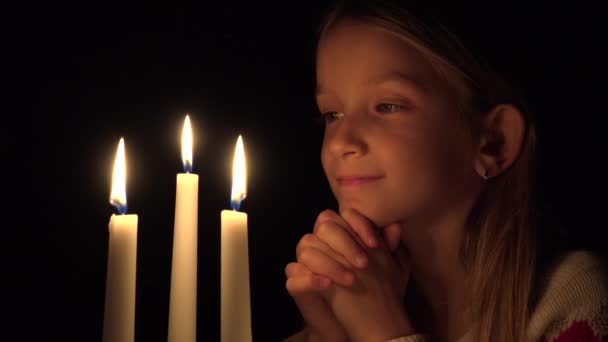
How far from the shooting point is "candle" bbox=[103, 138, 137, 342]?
0.73m

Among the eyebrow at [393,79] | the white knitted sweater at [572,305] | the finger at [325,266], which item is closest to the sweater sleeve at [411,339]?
the white knitted sweater at [572,305]

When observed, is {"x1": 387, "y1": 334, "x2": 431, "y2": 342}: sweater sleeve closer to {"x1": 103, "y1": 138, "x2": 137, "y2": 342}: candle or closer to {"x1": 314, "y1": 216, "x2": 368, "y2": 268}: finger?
{"x1": 314, "y1": 216, "x2": 368, "y2": 268}: finger

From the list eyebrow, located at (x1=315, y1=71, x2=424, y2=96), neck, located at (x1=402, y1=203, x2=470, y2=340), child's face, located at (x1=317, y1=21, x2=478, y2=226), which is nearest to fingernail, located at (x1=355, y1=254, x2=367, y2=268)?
child's face, located at (x1=317, y1=21, x2=478, y2=226)

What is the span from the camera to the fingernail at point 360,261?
108cm

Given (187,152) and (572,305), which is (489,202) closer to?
(572,305)

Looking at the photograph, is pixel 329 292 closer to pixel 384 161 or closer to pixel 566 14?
pixel 384 161

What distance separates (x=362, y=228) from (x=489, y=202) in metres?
0.38

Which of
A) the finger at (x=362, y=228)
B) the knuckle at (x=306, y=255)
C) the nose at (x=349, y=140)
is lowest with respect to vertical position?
the knuckle at (x=306, y=255)

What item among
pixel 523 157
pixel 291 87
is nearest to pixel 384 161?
pixel 523 157

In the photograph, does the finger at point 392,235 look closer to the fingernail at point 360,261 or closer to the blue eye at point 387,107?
the fingernail at point 360,261

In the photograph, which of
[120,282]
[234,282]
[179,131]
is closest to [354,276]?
[234,282]

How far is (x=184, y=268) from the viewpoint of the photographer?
787mm

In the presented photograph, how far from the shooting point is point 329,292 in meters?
1.17

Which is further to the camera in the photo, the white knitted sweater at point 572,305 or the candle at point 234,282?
the white knitted sweater at point 572,305
